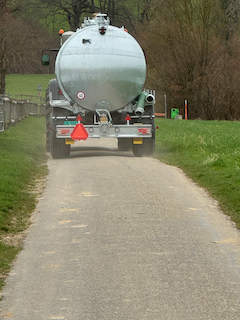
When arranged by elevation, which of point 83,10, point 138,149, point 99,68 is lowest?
point 138,149

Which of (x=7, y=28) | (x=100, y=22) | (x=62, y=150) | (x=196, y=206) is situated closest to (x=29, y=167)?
(x=62, y=150)

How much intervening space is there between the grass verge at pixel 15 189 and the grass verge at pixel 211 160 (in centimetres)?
311

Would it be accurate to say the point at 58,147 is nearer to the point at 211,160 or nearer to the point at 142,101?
the point at 142,101

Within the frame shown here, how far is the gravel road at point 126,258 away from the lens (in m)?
5.30

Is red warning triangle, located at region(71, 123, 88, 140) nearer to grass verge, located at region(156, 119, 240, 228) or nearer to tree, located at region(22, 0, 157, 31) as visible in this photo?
grass verge, located at region(156, 119, 240, 228)

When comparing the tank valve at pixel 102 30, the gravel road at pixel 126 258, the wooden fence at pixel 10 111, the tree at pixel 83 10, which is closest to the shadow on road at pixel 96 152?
the wooden fence at pixel 10 111

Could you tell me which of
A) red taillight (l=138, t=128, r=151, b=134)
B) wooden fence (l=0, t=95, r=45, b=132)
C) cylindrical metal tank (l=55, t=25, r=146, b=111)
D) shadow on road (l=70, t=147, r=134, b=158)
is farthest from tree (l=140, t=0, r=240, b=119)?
cylindrical metal tank (l=55, t=25, r=146, b=111)

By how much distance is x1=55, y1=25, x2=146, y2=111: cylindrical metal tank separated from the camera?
1538 centimetres

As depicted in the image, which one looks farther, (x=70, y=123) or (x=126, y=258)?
(x=70, y=123)

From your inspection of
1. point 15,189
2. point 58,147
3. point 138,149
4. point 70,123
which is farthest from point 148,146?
point 15,189

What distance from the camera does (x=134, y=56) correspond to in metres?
15.9

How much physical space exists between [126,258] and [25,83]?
270 feet

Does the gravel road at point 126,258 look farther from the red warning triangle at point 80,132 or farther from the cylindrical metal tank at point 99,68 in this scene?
the cylindrical metal tank at point 99,68

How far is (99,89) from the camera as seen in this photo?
612 inches
